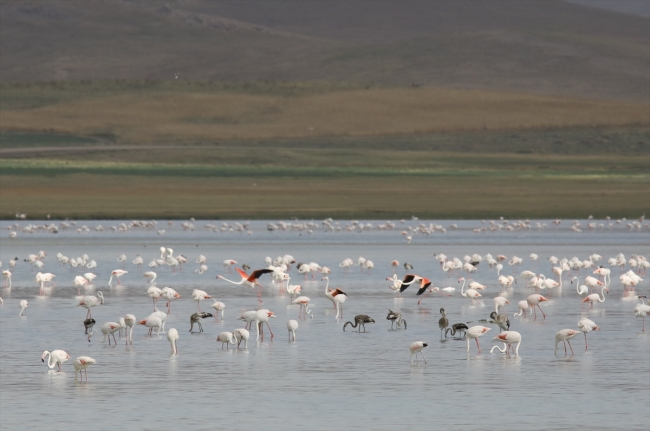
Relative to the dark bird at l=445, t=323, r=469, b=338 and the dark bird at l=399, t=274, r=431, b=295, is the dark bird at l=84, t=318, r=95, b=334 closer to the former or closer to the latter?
the dark bird at l=445, t=323, r=469, b=338

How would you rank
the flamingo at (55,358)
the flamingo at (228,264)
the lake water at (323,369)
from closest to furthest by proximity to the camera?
the lake water at (323,369) < the flamingo at (55,358) < the flamingo at (228,264)

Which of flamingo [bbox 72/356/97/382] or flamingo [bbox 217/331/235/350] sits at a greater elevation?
flamingo [bbox 217/331/235/350]

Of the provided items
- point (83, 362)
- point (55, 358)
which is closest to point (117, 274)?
point (55, 358)

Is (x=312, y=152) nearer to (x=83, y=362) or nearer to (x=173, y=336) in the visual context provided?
(x=173, y=336)

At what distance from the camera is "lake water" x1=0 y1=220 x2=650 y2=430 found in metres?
12.5

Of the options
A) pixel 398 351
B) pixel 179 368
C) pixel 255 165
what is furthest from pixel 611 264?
pixel 255 165

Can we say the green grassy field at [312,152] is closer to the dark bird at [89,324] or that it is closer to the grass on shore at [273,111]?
the grass on shore at [273,111]

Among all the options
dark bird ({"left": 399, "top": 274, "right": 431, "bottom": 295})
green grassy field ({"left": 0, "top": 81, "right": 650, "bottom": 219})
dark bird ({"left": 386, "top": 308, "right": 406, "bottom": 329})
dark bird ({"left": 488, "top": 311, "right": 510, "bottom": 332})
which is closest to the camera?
dark bird ({"left": 488, "top": 311, "right": 510, "bottom": 332})

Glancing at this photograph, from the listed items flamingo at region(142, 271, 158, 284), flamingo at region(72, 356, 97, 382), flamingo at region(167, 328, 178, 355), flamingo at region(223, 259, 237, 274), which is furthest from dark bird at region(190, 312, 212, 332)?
flamingo at region(223, 259, 237, 274)

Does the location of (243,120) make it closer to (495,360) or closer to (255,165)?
(255,165)

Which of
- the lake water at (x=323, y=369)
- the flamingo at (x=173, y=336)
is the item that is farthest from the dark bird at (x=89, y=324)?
the flamingo at (x=173, y=336)

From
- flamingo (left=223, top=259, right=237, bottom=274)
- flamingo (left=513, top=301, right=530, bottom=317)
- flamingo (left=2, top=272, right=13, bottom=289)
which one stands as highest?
flamingo (left=223, top=259, right=237, bottom=274)

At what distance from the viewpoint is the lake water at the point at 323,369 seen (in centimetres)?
1250

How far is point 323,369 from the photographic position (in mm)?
15297
